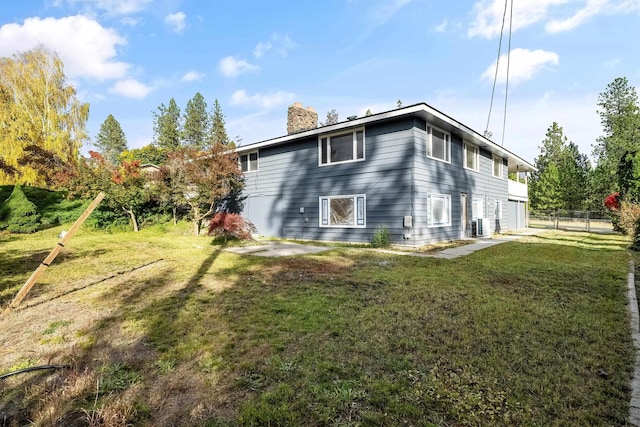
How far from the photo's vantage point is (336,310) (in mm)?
4266

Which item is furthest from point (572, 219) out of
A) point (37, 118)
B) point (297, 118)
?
point (37, 118)

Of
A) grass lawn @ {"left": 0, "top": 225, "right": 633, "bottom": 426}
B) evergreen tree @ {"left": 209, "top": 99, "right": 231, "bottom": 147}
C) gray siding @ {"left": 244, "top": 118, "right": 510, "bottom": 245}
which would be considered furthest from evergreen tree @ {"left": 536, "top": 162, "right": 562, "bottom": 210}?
evergreen tree @ {"left": 209, "top": 99, "right": 231, "bottom": 147}

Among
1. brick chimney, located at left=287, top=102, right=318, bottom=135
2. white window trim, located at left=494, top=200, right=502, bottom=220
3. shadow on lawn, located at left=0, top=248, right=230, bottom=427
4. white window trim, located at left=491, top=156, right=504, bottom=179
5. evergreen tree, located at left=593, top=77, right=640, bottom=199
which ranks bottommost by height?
shadow on lawn, located at left=0, top=248, right=230, bottom=427

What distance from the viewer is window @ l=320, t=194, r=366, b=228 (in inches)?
484

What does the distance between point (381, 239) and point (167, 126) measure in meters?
42.4

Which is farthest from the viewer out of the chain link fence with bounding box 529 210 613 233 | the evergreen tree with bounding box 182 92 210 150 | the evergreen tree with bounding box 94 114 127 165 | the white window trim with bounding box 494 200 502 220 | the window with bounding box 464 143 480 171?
the evergreen tree with bounding box 94 114 127 165

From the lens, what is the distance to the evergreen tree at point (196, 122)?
45.2 m

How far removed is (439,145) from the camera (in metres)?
12.8

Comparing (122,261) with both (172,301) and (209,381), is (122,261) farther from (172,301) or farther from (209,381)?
(209,381)

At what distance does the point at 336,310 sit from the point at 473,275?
3586 millimetres

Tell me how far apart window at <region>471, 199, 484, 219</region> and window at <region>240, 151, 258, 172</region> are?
10370 mm

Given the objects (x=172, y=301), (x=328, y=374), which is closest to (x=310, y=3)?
(x=172, y=301)

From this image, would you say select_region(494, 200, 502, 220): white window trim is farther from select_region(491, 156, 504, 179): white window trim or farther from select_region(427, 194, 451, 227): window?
select_region(427, 194, 451, 227): window

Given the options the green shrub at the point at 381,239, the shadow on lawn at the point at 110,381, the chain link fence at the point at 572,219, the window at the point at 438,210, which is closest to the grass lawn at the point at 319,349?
the shadow on lawn at the point at 110,381
